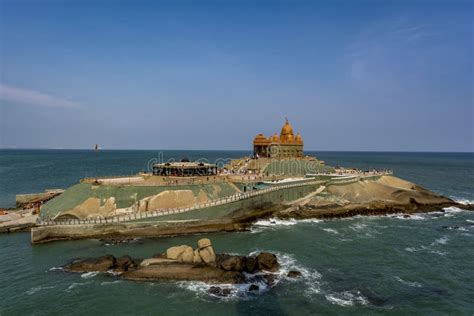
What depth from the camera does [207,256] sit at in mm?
36656

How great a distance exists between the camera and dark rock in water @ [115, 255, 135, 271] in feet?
118

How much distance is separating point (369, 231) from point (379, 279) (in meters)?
19.4

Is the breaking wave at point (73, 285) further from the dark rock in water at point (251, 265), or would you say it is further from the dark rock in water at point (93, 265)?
the dark rock in water at point (251, 265)

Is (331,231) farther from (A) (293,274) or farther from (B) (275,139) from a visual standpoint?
(B) (275,139)

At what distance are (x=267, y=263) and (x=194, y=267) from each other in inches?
323

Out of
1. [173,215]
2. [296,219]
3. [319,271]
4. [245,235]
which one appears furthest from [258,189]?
[319,271]

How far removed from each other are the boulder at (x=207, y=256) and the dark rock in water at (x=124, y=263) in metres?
7.78

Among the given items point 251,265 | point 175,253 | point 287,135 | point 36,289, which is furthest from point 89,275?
point 287,135

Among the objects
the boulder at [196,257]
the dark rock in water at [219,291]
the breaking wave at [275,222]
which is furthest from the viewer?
the breaking wave at [275,222]

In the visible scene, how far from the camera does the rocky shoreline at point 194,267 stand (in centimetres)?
3388

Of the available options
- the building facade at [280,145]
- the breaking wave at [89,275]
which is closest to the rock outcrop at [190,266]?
the breaking wave at [89,275]

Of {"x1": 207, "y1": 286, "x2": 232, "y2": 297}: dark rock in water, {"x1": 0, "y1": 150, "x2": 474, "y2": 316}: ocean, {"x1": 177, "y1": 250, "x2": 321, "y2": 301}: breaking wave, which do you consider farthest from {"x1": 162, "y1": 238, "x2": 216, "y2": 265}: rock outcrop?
{"x1": 207, "y1": 286, "x2": 232, "y2": 297}: dark rock in water

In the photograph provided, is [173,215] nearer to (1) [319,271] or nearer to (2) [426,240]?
(1) [319,271]

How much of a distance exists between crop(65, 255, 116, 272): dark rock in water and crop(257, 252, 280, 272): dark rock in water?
16.4 m
